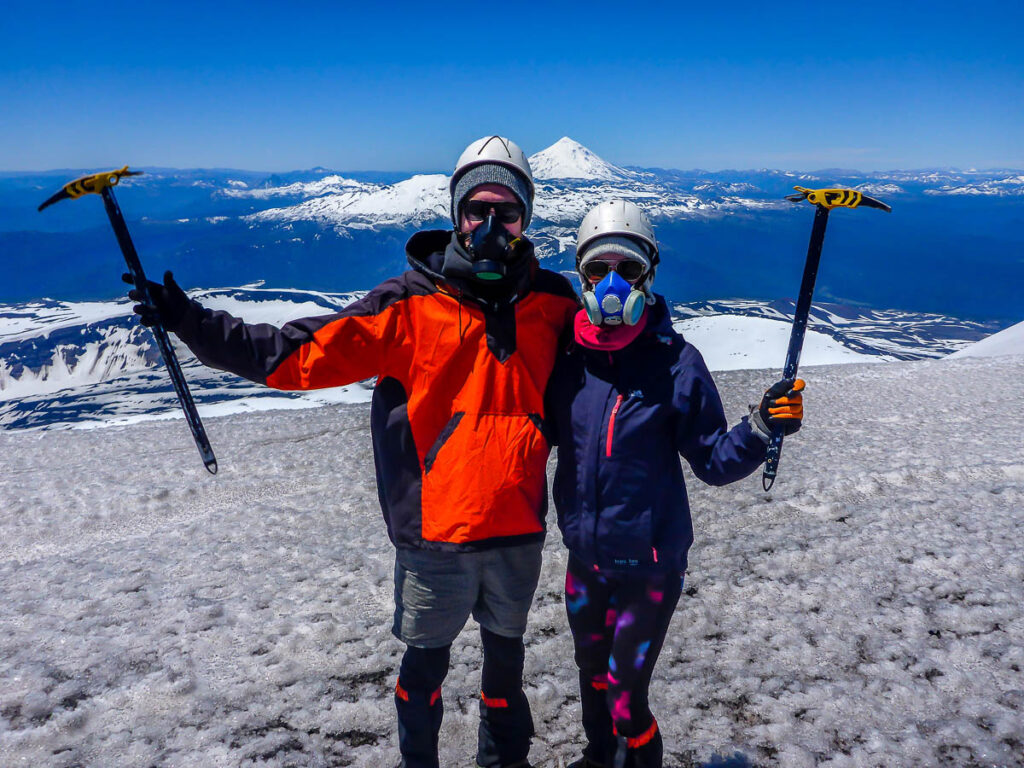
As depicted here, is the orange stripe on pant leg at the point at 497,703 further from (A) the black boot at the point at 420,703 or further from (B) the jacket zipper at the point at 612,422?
(B) the jacket zipper at the point at 612,422

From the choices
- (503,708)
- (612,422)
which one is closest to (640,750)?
(503,708)

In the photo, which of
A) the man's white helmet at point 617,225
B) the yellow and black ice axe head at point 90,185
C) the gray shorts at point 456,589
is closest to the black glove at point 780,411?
the man's white helmet at point 617,225

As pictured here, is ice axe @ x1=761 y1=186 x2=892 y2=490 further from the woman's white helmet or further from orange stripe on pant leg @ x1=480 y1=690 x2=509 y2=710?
orange stripe on pant leg @ x1=480 y1=690 x2=509 y2=710

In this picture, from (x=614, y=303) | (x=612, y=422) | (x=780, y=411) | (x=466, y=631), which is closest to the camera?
(x=780, y=411)

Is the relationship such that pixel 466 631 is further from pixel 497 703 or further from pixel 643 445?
pixel 643 445

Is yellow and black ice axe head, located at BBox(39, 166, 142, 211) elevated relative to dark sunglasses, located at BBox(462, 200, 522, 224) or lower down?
elevated

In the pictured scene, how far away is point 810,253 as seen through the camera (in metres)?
3.26

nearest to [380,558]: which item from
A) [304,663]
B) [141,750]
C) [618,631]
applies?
[304,663]

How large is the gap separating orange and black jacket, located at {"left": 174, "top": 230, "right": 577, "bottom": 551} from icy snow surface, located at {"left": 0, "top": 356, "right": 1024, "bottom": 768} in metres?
2.21

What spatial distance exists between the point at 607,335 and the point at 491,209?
1.02 metres

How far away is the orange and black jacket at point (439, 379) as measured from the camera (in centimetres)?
312

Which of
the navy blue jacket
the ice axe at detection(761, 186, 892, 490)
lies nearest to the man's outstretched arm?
the navy blue jacket

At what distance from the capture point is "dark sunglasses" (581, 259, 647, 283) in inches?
134

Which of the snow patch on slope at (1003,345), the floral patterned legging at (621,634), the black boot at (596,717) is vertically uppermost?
the floral patterned legging at (621,634)
